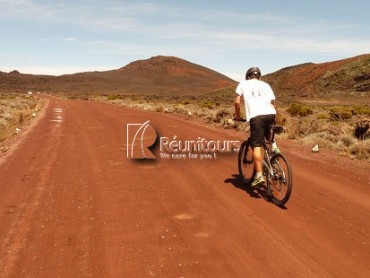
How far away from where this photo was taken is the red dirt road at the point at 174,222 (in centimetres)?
452

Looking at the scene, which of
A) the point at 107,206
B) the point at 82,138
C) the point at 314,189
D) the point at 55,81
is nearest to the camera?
the point at 107,206

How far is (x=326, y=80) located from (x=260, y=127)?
64161 millimetres

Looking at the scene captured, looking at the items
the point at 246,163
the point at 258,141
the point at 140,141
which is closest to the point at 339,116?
the point at 140,141

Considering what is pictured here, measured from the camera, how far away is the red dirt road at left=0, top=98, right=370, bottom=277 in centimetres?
452

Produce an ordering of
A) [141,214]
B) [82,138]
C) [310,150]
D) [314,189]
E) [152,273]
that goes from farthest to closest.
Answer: [82,138] < [310,150] < [314,189] < [141,214] < [152,273]

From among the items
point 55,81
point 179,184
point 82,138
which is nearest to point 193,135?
point 82,138

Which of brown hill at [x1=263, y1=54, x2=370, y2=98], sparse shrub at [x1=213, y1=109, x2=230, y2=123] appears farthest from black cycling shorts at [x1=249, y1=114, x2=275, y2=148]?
brown hill at [x1=263, y1=54, x2=370, y2=98]

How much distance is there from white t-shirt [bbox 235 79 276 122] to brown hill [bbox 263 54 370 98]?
52668 millimetres

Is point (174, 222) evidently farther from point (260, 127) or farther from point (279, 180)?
point (260, 127)

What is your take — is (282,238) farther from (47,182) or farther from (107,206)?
(47,182)

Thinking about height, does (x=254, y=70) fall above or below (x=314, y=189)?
above

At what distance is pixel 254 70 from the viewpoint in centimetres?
690

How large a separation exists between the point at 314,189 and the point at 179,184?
8.45ft

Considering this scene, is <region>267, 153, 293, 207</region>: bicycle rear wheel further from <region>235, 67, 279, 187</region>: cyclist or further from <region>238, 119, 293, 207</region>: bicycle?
<region>235, 67, 279, 187</region>: cyclist
